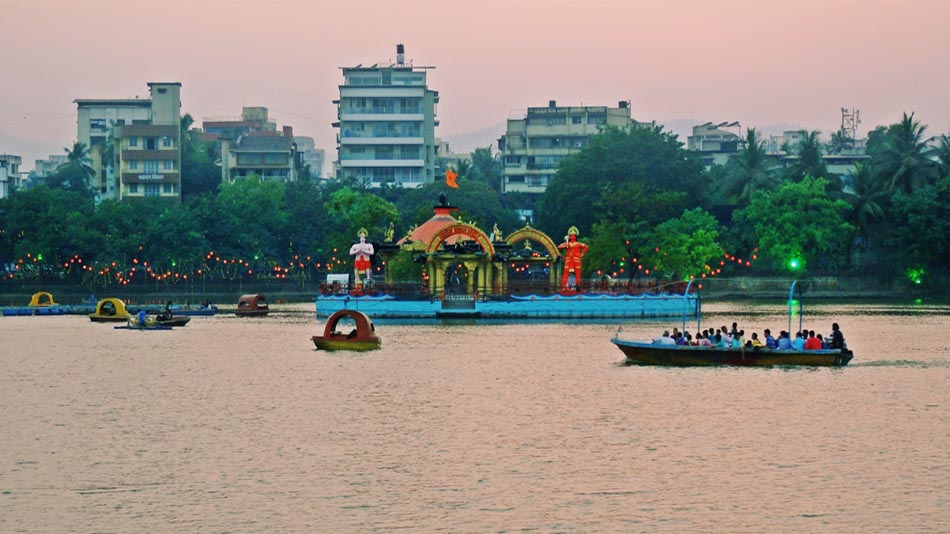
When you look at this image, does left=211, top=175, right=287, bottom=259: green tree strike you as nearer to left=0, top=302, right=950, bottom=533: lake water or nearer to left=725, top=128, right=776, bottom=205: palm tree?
left=725, top=128, right=776, bottom=205: palm tree

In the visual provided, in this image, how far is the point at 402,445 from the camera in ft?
113

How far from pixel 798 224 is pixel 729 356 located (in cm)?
5277

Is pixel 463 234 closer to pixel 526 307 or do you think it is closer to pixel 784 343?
pixel 526 307

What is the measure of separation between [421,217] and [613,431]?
72.9 meters

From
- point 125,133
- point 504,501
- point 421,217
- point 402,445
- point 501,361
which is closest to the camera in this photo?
point 504,501

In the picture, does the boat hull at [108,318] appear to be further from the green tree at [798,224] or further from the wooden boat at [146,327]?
the green tree at [798,224]

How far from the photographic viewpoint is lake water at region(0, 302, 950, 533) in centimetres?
2669

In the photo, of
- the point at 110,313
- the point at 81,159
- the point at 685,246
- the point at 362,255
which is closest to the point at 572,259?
the point at 362,255

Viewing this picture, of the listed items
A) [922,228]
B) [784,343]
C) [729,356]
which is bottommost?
[729,356]

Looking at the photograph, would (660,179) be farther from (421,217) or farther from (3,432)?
(3,432)

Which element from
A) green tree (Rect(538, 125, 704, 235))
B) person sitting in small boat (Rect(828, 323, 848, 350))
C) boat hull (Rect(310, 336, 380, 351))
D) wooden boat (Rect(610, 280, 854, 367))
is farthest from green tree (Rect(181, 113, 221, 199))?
person sitting in small boat (Rect(828, 323, 848, 350))

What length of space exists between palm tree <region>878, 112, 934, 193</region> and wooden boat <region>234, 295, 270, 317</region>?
50610 mm

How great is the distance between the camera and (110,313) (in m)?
83.1

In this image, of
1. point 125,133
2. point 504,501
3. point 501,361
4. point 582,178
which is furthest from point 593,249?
point 504,501
